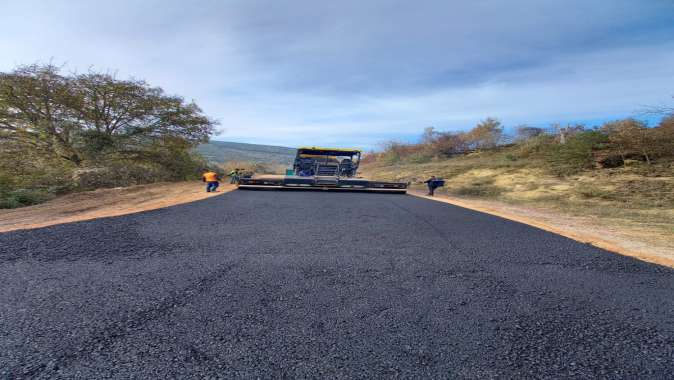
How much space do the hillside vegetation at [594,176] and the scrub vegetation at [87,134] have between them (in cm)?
1317

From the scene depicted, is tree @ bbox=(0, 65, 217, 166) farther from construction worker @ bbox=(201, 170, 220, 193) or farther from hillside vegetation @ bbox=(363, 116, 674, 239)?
hillside vegetation @ bbox=(363, 116, 674, 239)

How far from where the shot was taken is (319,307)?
2311 mm

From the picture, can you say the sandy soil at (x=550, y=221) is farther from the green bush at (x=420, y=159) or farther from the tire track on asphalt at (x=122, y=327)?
the green bush at (x=420, y=159)

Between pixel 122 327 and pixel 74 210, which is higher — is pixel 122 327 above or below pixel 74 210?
below

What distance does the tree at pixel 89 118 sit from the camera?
11.3 m

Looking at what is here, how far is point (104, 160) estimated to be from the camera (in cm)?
1269

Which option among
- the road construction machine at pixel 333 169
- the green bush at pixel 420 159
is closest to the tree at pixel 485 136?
the green bush at pixel 420 159

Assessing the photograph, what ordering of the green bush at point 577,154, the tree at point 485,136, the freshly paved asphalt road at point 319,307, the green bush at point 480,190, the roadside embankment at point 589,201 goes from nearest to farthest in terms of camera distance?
the freshly paved asphalt road at point 319,307, the roadside embankment at point 589,201, the green bush at point 480,190, the green bush at point 577,154, the tree at point 485,136

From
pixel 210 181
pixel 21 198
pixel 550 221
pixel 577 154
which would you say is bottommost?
pixel 550 221

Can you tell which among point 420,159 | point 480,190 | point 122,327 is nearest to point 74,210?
point 122,327

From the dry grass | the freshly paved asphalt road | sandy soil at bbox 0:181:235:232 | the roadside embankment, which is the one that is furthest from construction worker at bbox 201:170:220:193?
the dry grass

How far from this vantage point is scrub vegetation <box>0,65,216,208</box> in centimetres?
1022

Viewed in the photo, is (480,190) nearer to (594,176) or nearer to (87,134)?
(594,176)

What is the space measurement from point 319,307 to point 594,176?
1527cm
